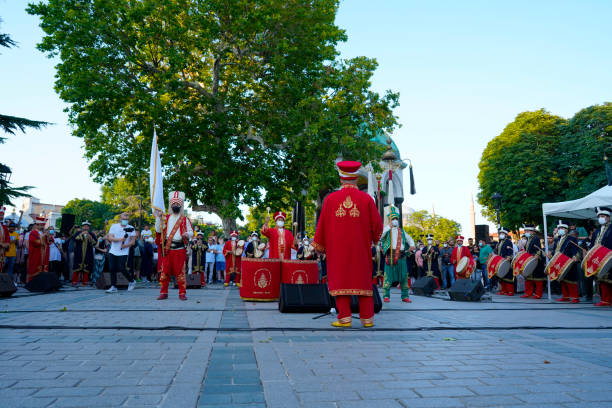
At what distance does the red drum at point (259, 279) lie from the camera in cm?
1024

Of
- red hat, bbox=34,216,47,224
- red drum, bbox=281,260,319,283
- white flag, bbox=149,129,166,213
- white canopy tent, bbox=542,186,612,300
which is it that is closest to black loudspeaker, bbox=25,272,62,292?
red hat, bbox=34,216,47,224

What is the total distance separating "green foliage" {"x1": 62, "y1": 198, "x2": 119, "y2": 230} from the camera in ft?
255

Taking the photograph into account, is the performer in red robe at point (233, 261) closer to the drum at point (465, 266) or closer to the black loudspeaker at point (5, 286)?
the drum at point (465, 266)

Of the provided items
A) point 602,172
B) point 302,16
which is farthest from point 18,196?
point 602,172

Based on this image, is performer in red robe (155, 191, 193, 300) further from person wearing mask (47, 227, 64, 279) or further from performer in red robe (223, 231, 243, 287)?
person wearing mask (47, 227, 64, 279)

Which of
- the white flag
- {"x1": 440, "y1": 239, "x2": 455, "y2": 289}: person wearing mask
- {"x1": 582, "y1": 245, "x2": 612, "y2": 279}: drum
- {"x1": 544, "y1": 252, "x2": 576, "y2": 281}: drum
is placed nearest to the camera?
the white flag

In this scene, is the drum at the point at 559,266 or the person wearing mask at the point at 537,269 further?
the person wearing mask at the point at 537,269

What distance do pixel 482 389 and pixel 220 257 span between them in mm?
18252

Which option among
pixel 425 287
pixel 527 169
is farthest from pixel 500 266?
pixel 527 169

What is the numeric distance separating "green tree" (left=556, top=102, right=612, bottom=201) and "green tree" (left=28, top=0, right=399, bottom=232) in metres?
18.8

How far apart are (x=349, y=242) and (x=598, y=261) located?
7.58 m

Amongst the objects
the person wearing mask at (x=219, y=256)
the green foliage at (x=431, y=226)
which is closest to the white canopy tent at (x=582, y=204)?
the person wearing mask at (x=219, y=256)

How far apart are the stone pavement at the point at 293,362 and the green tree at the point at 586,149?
29494 millimetres

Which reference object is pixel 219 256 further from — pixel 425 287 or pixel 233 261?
pixel 425 287
